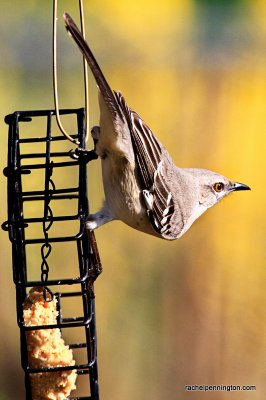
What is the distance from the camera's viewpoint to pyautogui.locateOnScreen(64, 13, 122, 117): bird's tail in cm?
398

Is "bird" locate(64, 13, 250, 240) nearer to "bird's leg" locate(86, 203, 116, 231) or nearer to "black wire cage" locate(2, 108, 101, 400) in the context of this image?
"bird's leg" locate(86, 203, 116, 231)

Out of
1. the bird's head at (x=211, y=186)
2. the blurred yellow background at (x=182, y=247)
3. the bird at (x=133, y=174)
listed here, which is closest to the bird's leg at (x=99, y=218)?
the bird at (x=133, y=174)

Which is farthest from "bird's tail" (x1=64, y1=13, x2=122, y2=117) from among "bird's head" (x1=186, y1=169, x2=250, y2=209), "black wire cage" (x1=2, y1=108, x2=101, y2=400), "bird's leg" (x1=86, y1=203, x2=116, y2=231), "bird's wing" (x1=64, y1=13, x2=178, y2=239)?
"bird's head" (x1=186, y1=169, x2=250, y2=209)

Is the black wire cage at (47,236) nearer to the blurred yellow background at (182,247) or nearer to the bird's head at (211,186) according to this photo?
the bird's head at (211,186)

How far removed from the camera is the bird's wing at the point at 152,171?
4.44 m

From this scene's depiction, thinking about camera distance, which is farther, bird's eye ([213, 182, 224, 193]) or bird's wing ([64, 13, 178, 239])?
bird's eye ([213, 182, 224, 193])

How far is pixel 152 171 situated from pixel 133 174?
13cm

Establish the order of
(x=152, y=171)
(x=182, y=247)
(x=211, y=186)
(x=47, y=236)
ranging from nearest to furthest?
(x=47, y=236), (x=152, y=171), (x=211, y=186), (x=182, y=247)

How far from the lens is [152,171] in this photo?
4.61 metres

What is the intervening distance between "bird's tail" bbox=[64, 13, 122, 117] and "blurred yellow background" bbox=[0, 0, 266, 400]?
6.28 feet

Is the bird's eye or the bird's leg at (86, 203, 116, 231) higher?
the bird's eye

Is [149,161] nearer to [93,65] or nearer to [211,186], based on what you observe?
[93,65]

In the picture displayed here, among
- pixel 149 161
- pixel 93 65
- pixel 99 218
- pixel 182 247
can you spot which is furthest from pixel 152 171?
pixel 182 247

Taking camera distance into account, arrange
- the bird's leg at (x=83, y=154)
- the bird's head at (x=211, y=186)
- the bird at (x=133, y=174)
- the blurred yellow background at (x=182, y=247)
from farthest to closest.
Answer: the blurred yellow background at (x=182, y=247)
the bird's head at (x=211, y=186)
the bird at (x=133, y=174)
the bird's leg at (x=83, y=154)
